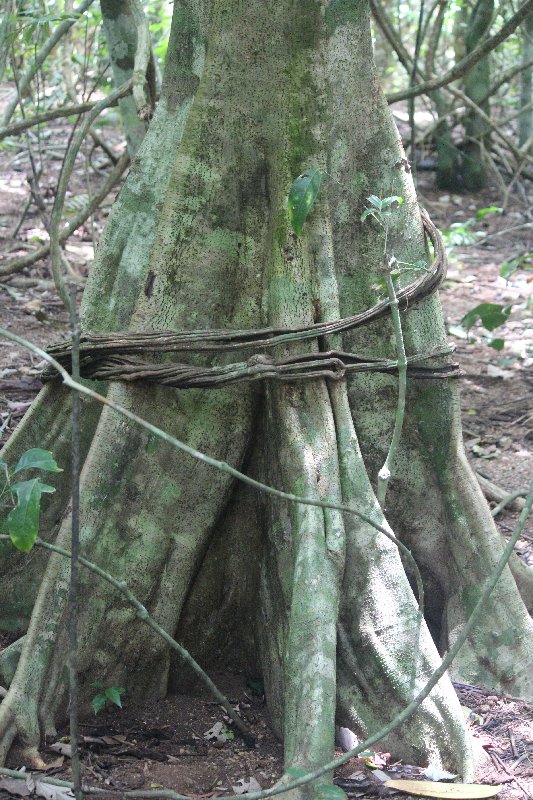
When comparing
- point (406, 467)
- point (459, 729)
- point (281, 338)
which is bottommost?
point (459, 729)

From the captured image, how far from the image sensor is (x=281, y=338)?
299cm

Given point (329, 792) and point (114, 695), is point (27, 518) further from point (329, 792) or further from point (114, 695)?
point (329, 792)

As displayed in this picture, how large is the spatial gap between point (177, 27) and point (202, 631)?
2141mm

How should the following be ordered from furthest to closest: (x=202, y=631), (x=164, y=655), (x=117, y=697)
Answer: (x=202, y=631) < (x=164, y=655) < (x=117, y=697)

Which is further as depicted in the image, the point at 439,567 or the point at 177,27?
the point at 439,567

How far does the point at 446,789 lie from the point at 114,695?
1.07 metres

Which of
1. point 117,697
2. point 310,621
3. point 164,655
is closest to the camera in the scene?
point 310,621

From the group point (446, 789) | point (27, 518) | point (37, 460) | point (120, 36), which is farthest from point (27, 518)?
point (120, 36)

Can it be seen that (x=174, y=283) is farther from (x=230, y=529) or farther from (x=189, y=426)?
(x=230, y=529)

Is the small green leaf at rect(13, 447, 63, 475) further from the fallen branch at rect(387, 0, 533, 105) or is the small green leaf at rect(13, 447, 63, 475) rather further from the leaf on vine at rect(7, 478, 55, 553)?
the fallen branch at rect(387, 0, 533, 105)

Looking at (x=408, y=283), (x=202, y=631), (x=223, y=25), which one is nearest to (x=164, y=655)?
(x=202, y=631)

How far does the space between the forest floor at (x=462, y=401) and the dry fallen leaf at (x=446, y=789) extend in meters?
0.04

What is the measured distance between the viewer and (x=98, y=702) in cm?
298

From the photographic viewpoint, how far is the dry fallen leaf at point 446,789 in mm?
2629
